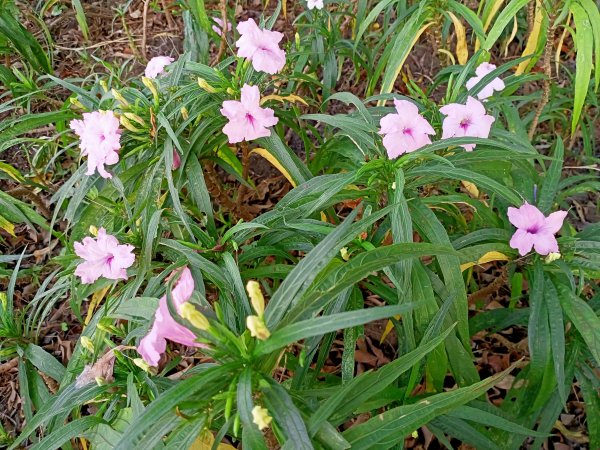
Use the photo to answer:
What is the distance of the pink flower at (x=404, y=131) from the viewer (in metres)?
1.16

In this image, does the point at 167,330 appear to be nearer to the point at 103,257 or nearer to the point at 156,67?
the point at 103,257

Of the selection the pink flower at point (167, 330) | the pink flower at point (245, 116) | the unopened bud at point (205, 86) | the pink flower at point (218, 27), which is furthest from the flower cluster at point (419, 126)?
the pink flower at point (218, 27)

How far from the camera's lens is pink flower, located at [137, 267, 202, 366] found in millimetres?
808

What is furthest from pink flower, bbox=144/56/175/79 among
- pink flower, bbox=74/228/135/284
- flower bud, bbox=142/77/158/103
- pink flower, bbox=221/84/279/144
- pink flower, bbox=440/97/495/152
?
pink flower, bbox=440/97/495/152

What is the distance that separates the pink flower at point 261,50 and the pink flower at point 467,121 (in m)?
0.43

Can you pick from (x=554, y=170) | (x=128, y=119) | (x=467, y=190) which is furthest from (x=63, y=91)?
(x=554, y=170)

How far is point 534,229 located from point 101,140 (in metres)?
1.04

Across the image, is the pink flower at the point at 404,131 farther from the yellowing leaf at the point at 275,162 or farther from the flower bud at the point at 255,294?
the flower bud at the point at 255,294

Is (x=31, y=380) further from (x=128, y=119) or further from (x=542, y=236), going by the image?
(x=542, y=236)

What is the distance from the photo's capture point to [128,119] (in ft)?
4.29

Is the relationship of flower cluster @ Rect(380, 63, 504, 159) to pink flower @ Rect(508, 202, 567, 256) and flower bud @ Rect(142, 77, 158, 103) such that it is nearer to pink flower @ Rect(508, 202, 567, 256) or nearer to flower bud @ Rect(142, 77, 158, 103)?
pink flower @ Rect(508, 202, 567, 256)

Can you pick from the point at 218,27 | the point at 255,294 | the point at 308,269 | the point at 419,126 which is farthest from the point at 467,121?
the point at 218,27

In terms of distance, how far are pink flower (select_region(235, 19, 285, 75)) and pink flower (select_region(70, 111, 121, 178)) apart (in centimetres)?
36

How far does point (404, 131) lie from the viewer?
3.89ft
